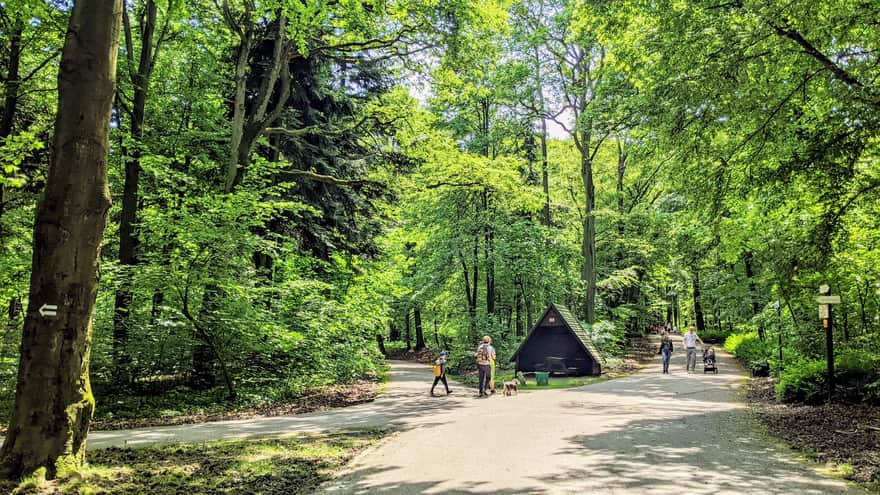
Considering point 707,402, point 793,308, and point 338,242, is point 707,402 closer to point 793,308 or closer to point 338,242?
point 793,308

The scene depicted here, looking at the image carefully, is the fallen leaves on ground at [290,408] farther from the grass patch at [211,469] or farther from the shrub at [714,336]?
the shrub at [714,336]

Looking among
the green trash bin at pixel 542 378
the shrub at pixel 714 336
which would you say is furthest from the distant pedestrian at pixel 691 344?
the shrub at pixel 714 336

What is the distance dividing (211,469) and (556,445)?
4.89 metres

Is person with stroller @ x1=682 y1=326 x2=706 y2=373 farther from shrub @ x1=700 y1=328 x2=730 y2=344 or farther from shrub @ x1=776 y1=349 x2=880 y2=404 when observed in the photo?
shrub @ x1=700 y1=328 x2=730 y2=344

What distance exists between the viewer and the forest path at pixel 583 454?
6.22 m

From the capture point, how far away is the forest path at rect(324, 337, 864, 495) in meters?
6.22

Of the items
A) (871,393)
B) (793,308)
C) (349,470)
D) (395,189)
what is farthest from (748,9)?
(395,189)

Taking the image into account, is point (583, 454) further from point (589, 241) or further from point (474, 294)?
point (589, 241)

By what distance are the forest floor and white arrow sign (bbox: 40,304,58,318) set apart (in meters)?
9.04

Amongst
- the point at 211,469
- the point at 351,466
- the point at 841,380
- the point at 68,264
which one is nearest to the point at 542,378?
the point at 841,380

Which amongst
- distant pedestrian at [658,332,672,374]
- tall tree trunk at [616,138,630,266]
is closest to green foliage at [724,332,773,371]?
distant pedestrian at [658,332,672,374]

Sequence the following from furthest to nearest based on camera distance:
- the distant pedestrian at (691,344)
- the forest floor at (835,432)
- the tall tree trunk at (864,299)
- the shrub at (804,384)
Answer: the distant pedestrian at (691,344) → the tall tree trunk at (864,299) → the shrub at (804,384) → the forest floor at (835,432)

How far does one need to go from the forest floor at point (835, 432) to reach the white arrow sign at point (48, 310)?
904 cm

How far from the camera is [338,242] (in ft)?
64.4
